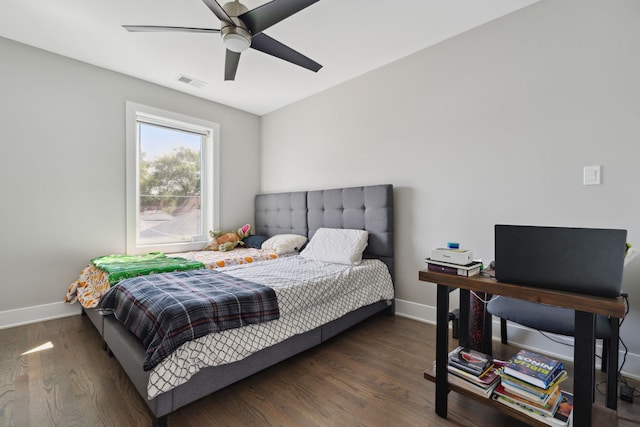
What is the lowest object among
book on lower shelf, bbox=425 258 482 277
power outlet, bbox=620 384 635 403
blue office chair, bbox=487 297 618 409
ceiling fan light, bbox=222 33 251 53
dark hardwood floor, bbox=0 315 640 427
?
dark hardwood floor, bbox=0 315 640 427

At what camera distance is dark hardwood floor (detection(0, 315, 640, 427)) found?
1412mm

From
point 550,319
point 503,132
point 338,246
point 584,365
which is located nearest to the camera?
point 584,365

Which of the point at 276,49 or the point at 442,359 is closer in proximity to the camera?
the point at 442,359

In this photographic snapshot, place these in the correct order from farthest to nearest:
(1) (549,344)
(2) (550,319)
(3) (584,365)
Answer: (1) (549,344)
(2) (550,319)
(3) (584,365)

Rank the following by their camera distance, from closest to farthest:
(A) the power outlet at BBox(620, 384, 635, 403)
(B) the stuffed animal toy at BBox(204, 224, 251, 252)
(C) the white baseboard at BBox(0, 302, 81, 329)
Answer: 1. (A) the power outlet at BBox(620, 384, 635, 403)
2. (C) the white baseboard at BBox(0, 302, 81, 329)
3. (B) the stuffed animal toy at BBox(204, 224, 251, 252)

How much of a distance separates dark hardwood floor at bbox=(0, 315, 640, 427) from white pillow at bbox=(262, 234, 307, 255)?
1.29 m

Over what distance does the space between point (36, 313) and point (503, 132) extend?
171 inches

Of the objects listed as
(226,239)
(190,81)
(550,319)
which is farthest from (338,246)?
(190,81)

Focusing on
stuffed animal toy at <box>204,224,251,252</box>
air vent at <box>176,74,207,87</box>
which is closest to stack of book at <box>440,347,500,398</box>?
stuffed animal toy at <box>204,224,251,252</box>

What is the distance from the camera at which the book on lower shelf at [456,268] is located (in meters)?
1.35

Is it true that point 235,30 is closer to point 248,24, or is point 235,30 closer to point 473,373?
point 248,24

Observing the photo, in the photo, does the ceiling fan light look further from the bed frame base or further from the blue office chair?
the blue office chair

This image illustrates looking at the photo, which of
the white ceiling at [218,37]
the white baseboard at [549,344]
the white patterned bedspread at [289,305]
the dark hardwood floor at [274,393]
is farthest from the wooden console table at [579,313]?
the white ceiling at [218,37]

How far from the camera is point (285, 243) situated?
331cm
